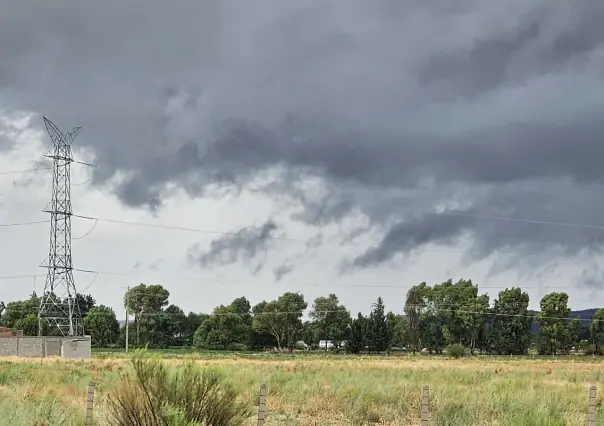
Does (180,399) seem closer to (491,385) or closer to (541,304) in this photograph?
(491,385)

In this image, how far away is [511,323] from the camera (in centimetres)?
13050

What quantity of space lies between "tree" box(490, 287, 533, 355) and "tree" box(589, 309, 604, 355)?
54.1 ft

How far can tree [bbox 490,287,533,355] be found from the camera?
12950cm

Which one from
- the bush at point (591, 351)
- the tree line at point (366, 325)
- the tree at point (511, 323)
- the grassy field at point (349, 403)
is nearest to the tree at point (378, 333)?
the tree line at point (366, 325)

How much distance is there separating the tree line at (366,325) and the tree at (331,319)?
18 centimetres

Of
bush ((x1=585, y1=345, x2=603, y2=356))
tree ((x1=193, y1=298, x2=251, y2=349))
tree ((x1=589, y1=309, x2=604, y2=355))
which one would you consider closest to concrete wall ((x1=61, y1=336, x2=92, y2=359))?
tree ((x1=193, y1=298, x2=251, y2=349))

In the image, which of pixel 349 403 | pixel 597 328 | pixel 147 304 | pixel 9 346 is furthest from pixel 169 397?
pixel 597 328

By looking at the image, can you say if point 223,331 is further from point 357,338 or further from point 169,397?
point 169,397

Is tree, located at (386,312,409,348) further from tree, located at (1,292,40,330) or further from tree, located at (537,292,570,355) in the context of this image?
tree, located at (1,292,40,330)

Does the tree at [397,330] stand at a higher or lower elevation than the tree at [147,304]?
lower

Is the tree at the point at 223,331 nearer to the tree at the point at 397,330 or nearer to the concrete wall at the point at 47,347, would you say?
Answer: the tree at the point at 397,330

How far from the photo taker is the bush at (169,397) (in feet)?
45.0

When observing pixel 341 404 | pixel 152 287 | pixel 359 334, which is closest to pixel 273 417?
pixel 341 404

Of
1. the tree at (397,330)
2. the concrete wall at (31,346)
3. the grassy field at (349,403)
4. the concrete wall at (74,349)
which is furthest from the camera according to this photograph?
the tree at (397,330)
